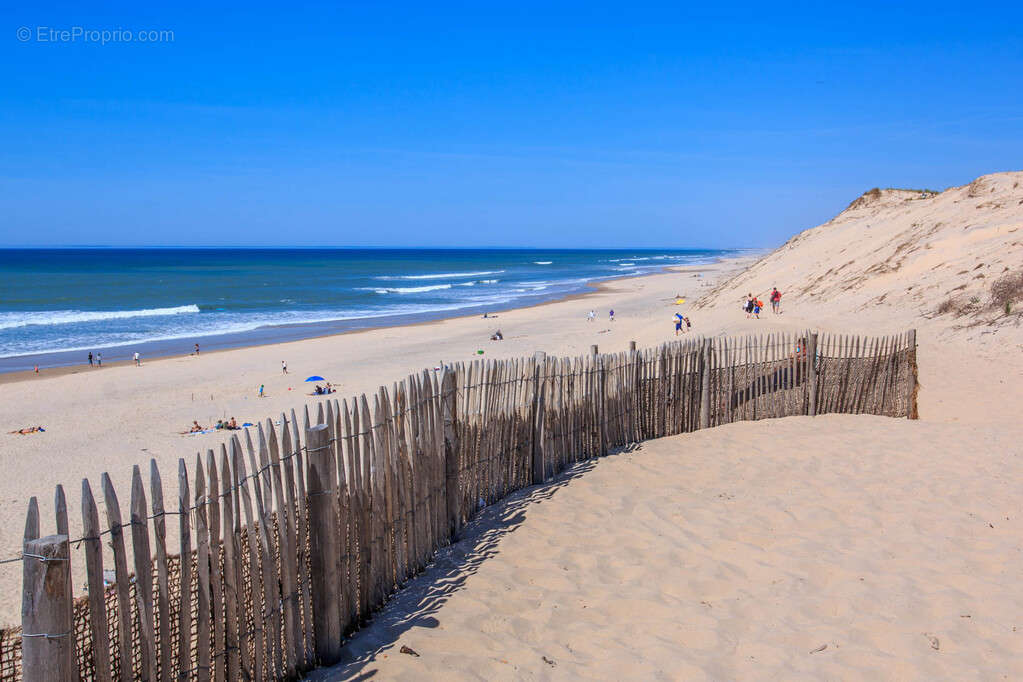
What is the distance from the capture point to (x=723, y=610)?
4.38 meters

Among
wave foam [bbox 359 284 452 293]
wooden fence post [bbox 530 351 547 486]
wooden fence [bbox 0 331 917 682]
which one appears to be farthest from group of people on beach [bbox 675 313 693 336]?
wave foam [bbox 359 284 452 293]

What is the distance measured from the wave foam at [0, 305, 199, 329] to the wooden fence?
30.9 m

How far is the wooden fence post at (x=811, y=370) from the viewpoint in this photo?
9.45 metres

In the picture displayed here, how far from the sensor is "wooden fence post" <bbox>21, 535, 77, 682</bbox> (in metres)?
2.36

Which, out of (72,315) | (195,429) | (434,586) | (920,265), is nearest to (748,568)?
(434,586)

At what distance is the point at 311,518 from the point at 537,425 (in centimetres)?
314

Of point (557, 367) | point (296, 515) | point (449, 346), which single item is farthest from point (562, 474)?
point (449, 346)

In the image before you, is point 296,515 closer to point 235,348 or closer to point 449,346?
point 449,346

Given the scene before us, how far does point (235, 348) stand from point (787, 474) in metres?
22.2

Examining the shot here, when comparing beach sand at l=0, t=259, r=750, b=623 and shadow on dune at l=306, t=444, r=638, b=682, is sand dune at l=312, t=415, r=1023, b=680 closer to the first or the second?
shadow on dune at l=306, t=444, r=638, b=682

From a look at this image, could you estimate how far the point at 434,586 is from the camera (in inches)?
184

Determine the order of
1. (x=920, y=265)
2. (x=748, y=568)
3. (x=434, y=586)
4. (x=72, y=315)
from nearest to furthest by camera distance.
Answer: (x=434, y=586) < (x=748, y=568) < (x=920, y=265) < (x=72, y=315)

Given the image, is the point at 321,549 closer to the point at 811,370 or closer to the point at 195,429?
the point at 811,370

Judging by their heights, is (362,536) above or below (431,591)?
above
